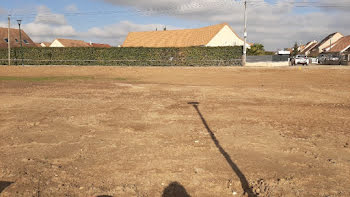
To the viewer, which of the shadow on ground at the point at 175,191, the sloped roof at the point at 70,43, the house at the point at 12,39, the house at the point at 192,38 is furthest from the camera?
the sloped roof at the point at 70,43

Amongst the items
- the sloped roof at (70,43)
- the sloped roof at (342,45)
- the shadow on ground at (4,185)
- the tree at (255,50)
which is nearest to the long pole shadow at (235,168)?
the shadow on ground at (4,185)

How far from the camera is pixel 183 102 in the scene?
11.2 m

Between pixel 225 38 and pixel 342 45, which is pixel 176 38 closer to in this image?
pixel 225 38

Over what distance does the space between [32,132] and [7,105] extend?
4394 millimetres

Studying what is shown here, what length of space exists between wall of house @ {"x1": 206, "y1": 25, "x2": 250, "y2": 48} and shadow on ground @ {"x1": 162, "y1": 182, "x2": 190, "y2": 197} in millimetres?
45240

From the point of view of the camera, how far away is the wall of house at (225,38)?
48.7 m

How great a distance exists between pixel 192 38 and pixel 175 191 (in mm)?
48015

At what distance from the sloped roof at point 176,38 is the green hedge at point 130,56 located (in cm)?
1196

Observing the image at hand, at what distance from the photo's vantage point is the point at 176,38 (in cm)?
5159

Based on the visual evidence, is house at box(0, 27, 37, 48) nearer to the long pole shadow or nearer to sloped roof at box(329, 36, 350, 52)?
the long pole shadow

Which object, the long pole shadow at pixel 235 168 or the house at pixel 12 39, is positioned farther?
the house at pixel 12 39

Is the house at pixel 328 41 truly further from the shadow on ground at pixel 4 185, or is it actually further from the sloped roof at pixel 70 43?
the shadow on ground at pixel 4 185

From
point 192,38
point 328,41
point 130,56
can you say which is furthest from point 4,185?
point 328,41

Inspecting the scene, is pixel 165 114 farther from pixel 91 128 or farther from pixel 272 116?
pixel 272 116
